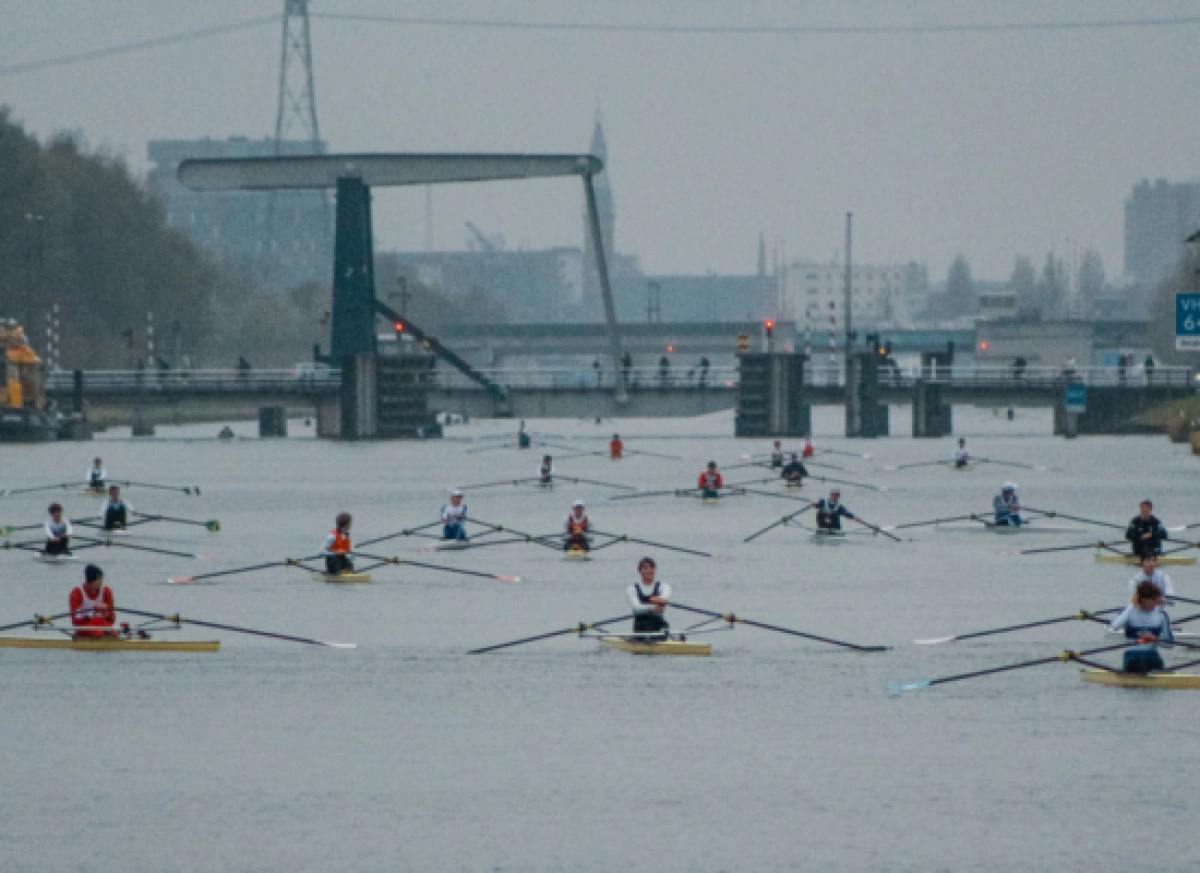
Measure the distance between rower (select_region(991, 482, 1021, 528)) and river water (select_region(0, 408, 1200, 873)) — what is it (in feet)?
11.7

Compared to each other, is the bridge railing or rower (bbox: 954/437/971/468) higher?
the bridge railing

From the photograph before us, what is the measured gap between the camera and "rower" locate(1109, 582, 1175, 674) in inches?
1152

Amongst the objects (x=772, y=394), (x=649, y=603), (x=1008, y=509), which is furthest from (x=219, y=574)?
(x=772, y=394)

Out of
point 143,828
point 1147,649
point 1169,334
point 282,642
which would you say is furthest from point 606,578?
point 1169,334

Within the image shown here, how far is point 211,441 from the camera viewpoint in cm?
12550

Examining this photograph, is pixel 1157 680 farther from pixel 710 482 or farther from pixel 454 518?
pixel 710 482

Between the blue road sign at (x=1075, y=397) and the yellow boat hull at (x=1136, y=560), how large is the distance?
64937 mm

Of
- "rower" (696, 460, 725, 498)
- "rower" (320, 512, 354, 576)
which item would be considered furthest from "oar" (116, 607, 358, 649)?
"rower" (696, 460, 725, 498)

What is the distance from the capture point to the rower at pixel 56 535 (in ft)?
157

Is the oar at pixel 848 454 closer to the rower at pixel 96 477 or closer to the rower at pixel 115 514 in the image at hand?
the rower at pixel 96 477

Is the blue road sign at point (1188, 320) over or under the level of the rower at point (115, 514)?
over

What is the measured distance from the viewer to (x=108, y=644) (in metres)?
33.6

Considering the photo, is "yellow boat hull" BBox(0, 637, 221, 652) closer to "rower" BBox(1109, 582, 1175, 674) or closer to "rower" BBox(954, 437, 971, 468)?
"rower" BBox(1109, 582, 1175, 674)

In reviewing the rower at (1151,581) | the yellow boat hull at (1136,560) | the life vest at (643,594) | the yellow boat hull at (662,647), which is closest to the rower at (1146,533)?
the yellow boat hull at (1136,560)
